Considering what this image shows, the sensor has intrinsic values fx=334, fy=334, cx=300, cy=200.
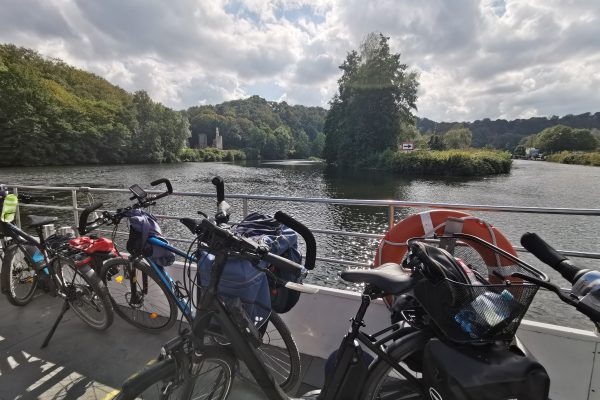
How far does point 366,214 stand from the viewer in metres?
13.0

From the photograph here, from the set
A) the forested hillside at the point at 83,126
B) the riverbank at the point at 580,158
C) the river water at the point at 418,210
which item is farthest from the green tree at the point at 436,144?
the forested hillside at the point at 83,126

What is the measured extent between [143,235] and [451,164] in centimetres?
3003

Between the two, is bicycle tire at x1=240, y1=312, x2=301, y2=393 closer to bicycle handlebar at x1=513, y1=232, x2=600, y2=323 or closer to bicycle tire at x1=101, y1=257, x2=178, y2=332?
bicycle tire at x1=101, y1=257, x2=178, y2=332

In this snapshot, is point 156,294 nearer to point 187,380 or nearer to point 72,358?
point 72,358

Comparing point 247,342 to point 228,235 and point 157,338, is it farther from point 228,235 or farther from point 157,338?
point 157,338

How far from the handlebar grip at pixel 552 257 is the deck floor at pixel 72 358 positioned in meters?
1.35

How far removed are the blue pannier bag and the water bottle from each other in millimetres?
719

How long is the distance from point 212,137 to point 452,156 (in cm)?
7510

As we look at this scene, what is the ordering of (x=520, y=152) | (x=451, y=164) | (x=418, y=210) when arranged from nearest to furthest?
(x=418, y=210) < (x=451, y=164) < (x=520, y=152)

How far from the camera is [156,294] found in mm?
2334

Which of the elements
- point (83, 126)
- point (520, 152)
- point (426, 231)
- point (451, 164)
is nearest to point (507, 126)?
point (520, 152)

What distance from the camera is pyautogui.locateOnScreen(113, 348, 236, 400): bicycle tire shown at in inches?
44.1

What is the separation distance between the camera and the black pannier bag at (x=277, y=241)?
4.65ft

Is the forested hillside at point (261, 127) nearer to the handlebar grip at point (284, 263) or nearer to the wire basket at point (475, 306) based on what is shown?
the handlebar grip at point (284, 263)
